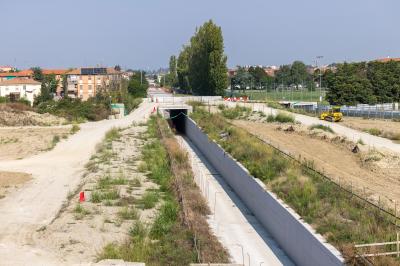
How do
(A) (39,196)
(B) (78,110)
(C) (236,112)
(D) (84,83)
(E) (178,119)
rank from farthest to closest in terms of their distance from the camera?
(D) (84,83)
(B) (78,110)
(E) (178,119)
(C) (236,112)
(A) (39,196)

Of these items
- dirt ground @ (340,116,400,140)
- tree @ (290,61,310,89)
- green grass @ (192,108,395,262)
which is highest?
tree @ (290,61,310,89)

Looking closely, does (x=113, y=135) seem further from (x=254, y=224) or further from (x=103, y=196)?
(x=254, y=224)

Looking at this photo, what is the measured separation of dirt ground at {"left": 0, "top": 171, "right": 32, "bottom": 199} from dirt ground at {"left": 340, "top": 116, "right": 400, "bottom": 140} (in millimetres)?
25825

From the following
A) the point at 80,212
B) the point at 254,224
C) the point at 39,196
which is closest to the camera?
the point at 80,212

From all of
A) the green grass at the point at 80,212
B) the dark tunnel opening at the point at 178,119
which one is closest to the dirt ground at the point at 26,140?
the dark tunnel opening at the point at 178,119

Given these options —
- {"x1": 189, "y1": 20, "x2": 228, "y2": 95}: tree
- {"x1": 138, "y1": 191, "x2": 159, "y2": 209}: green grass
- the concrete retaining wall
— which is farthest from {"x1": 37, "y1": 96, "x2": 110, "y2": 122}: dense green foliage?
{"x1": 138, "y1": 191, "x2": 159, "y2": 209}: green grass

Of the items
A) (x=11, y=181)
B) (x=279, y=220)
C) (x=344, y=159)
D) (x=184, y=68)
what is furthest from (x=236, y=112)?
(x=184, y=68)

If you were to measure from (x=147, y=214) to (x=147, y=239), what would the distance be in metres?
3.54

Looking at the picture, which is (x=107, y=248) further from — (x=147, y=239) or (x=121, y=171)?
(x=121, y=171)

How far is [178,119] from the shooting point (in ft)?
224

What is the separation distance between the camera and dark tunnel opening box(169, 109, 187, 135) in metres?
64.5

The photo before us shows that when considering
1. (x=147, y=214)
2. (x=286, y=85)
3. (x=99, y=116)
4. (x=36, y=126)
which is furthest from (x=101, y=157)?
(x=286, y=85)

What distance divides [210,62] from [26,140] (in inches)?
1363

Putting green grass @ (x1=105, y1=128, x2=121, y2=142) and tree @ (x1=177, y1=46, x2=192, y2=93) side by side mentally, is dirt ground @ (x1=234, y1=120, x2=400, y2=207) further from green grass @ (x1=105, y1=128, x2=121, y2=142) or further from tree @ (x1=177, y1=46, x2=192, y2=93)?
tree @ (x1=177, y1=46, x2=192, y2=93)
